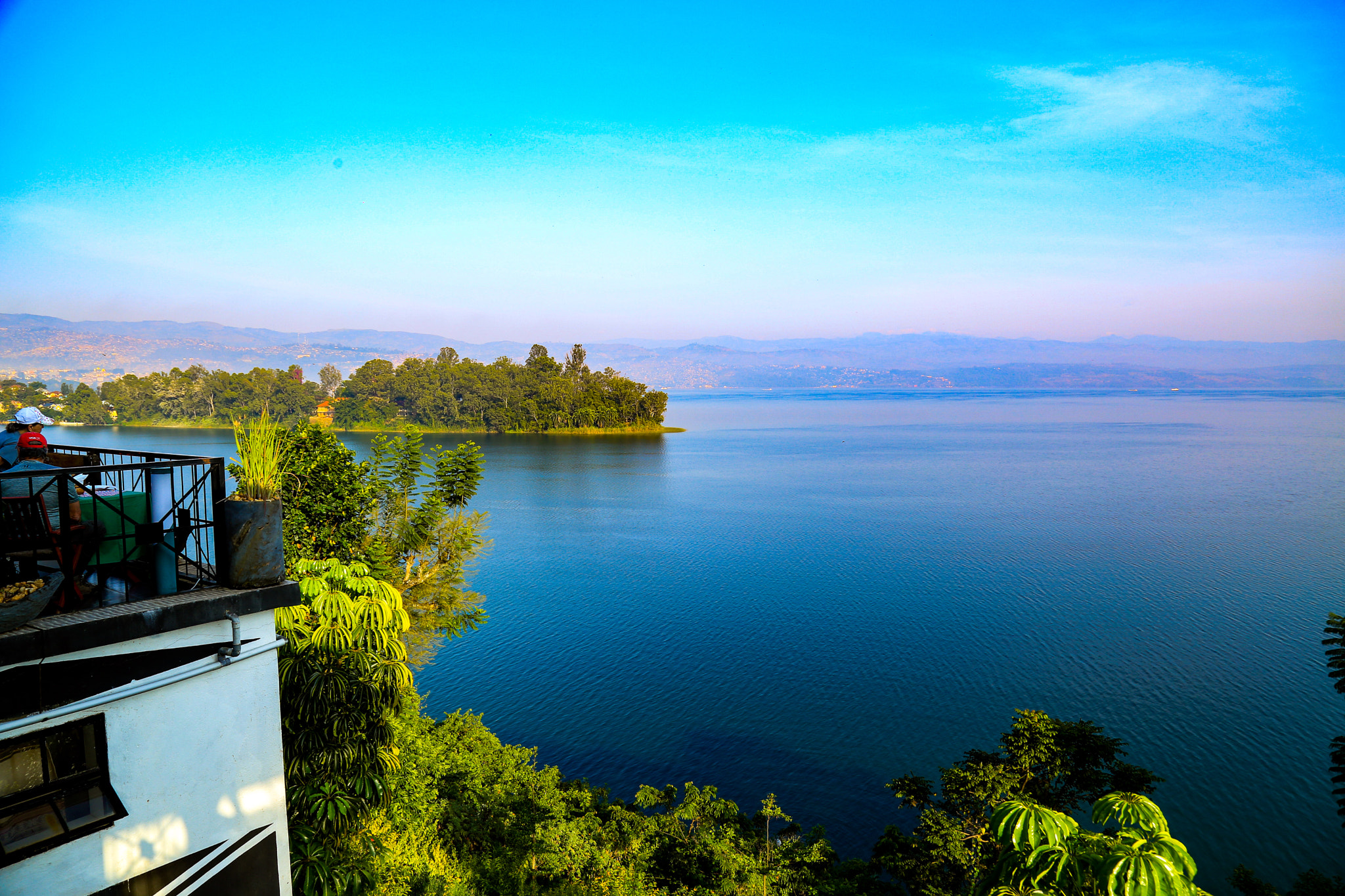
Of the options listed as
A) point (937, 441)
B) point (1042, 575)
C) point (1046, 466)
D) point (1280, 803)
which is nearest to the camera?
point (1280, 803)

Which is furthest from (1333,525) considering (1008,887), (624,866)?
(1008,887)

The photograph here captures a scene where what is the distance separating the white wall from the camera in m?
3.83

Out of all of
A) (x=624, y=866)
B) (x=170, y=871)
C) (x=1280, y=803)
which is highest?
(x=170, y=871)

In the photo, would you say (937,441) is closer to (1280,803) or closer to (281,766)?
(1280,803)

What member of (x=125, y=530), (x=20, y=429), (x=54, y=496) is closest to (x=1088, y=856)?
(x=125, y=530)

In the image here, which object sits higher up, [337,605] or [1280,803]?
[337,605]

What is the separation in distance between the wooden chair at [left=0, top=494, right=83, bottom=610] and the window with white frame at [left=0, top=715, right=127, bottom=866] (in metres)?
0.80

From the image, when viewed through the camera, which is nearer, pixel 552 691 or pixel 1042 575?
pixel 552 691

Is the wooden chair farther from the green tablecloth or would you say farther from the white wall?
the white wall

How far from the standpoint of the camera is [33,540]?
13.6ft

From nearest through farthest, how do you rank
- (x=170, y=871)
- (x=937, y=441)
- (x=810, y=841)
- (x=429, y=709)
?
(x=170, y=871), (x=810, y=841), (x=429, y=709), (x=937, y=441)

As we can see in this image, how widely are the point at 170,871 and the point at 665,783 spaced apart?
43.3 ft

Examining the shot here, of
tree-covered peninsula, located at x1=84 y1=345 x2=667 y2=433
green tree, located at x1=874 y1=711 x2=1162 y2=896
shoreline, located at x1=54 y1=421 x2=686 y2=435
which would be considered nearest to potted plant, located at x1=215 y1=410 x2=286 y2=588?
green tree, located at x1=874 y1=711 x2=1162 y2=896

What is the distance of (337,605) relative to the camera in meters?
7.81
